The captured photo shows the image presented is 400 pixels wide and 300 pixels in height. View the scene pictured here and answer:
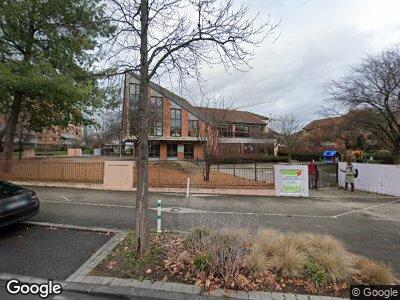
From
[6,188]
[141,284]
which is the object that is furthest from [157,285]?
[6,188]

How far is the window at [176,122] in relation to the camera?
129 feet

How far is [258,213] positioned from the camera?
31.7 ft

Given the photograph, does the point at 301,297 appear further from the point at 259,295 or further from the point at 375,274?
the point at 375,274

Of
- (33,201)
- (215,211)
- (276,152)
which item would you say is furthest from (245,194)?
(276,152)

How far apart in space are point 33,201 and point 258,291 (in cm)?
610

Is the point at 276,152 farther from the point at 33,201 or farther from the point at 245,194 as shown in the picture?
the point at 33,201

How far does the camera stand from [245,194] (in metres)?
13.3

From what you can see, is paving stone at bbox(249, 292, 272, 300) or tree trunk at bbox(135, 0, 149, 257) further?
tree trunk at bbox(135, 0, 149, 257)

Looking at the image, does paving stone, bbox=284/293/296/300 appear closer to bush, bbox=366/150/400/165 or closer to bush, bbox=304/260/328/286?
bush, bbox=304/260/328/286

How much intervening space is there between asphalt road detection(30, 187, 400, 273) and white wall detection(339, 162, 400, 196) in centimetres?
89

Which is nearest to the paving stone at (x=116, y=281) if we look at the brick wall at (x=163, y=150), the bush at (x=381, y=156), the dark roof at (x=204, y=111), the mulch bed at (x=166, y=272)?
the mulch bed at (x=166, y=272)

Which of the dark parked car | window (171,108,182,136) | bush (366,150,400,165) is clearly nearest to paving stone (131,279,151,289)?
the dark parked car

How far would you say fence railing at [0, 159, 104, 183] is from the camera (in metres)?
14.3

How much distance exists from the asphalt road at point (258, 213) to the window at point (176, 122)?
26.5 metres
